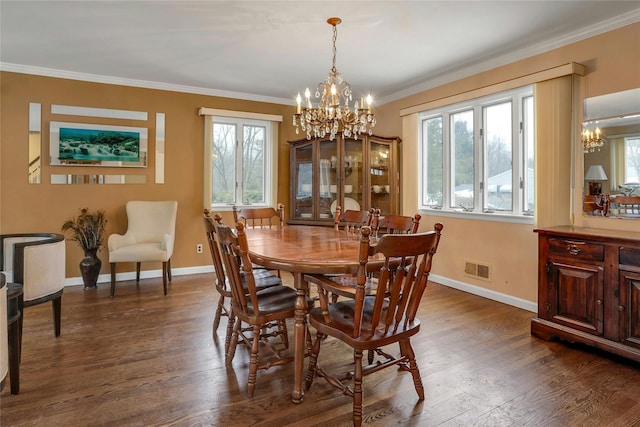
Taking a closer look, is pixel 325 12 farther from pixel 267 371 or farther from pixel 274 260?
pixel 267 371

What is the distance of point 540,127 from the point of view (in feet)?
10.4

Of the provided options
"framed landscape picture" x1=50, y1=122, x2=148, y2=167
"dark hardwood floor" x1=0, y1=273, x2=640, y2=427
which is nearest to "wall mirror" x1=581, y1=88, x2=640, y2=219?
"dark hardwood floor" x1=0, y1=273, x2=640, y2=427

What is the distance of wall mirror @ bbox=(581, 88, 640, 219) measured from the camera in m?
2.69

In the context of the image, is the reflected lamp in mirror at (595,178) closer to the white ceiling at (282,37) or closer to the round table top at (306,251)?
the white ceiling at (282,37)

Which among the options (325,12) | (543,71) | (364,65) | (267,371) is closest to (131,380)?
(267,371)

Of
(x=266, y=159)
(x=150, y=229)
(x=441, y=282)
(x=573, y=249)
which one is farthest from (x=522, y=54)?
(x=150, y=229)

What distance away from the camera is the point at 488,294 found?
12.2 feet

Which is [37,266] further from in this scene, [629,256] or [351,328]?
[629,256]

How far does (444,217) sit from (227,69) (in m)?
2.96

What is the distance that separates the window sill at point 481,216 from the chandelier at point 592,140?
0.73m

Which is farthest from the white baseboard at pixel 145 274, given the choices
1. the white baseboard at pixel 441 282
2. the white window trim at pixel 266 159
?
the white window trim at pixel 266 159

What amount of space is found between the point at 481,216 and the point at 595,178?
108 centimetres

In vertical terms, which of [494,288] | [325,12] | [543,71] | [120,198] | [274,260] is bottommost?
[494,288]

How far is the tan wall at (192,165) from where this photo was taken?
9.73 ft
